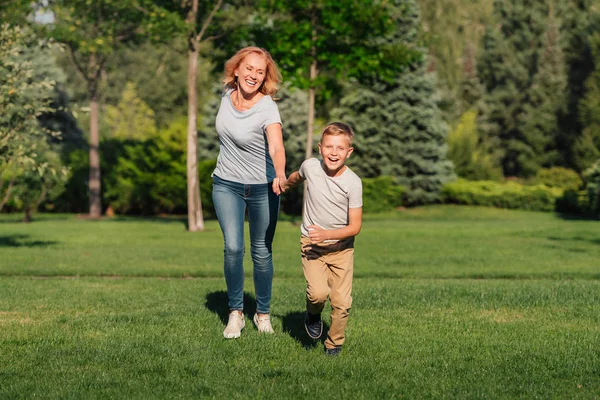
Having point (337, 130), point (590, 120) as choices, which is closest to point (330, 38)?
point (337, 130)

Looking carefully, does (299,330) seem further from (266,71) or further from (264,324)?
(266,71)

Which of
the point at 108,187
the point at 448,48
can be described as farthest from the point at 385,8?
the point at 448,48

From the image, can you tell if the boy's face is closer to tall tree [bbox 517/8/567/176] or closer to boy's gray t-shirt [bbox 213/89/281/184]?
boy's gray t-shirt [bbox 213/89/281/184]

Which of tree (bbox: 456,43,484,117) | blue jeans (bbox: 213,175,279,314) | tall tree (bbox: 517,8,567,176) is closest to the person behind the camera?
blue jeans (bbox: 213,175,279,314)

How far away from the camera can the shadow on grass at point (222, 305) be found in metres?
7.47

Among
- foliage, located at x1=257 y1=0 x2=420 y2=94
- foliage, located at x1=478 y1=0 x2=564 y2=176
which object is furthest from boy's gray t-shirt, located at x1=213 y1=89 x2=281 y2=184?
foliage, located at x1=478 y1=0 x2=564 y2=176

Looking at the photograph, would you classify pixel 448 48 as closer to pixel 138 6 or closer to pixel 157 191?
pixel 157 191

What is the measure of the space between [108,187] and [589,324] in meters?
29.8

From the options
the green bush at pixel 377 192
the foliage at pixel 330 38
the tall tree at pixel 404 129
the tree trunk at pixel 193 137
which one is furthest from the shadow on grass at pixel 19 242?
the tall tree at pixel 404 129

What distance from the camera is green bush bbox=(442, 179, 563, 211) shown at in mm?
37562

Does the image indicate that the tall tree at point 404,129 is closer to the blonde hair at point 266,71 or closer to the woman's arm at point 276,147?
the blonde hair at point 266,71

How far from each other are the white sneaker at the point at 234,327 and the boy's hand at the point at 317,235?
49.6 inches

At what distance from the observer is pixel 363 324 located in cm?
685

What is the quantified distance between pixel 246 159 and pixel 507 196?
108 ft
